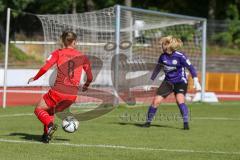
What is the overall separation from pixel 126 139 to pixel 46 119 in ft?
5.17

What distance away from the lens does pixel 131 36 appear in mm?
23484

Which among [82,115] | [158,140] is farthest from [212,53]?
[158,140]

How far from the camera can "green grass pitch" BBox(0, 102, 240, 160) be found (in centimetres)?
950

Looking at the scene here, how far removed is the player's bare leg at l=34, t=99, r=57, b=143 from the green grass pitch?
0.51 feet

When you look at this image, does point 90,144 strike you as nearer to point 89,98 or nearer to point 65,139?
point 65,139

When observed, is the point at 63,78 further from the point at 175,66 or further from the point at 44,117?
the point at 175,66

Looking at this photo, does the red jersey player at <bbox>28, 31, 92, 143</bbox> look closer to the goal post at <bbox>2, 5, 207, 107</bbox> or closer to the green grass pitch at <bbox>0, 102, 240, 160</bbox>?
the green grass pitch at <bbox>0, 102, 240, 160</bbox>

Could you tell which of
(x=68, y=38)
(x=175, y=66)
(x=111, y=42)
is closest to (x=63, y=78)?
(x=68, y=38)

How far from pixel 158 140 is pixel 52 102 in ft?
6.39

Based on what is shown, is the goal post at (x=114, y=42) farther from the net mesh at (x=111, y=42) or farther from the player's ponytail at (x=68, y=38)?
the player's ponytail at (x=68, y=38)

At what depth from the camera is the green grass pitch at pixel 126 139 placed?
9500 mm

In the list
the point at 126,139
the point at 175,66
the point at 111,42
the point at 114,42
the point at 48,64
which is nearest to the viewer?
the point at 48,64

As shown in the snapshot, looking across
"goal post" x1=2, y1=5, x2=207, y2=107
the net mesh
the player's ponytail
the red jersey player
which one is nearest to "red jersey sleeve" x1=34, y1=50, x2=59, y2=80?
the red jersey player

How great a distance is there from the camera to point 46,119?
34.8 feet
